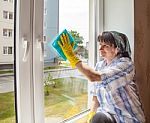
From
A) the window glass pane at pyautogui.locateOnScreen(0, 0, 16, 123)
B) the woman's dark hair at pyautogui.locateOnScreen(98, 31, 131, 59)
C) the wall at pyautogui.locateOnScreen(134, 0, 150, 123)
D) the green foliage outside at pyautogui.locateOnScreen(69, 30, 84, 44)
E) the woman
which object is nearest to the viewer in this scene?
the window glass pane at pyautogui.locateOnScreen(0, 0, 16, 123)

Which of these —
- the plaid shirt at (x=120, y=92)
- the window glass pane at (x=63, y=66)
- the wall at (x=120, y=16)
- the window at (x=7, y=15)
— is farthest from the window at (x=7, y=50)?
the wall at (x=120, y=16)

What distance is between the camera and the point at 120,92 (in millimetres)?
1757

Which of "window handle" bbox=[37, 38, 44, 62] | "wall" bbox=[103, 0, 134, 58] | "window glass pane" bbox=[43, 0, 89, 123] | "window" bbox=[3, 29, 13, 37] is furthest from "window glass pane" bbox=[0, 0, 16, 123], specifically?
"wall" bbox=[103, 0, 134, 58]

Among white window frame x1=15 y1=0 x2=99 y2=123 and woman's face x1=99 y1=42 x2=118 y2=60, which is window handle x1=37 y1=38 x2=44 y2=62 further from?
woman's face x1=99 y1=42 x2=118 y2=60

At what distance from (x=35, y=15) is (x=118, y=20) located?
1038mm

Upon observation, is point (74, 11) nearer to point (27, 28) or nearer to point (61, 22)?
point (61, 22)

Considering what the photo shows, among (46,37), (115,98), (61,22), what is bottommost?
(115,98)

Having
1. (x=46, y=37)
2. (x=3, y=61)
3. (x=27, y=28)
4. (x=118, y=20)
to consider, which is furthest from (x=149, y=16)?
(x=3, y=61)

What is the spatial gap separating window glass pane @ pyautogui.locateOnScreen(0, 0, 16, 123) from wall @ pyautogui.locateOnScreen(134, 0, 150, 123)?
1223mm

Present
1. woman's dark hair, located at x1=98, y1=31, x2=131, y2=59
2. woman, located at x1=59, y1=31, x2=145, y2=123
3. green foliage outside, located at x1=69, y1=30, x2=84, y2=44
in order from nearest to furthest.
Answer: woman, located at x1=59, y1=31, x2=145, y2=123 < woman's dark hair, located at x1=98, y1=31, x2=131, y2=59 < green foliage outside, located at x1=69, y1=30, x2=84, y2=44

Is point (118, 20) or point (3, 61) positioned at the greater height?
point (118, 20)

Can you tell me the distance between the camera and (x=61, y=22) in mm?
1832

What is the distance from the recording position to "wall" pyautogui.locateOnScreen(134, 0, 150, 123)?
2.25 meters

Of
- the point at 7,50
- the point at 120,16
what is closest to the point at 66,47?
the point at 7,50
